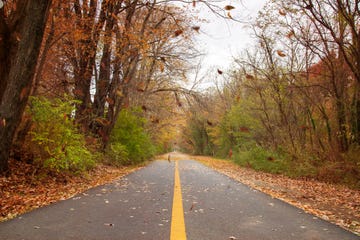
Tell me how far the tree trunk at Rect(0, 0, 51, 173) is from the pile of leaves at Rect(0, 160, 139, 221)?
2.62ft

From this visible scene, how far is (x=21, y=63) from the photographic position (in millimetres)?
7219

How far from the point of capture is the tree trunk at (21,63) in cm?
716

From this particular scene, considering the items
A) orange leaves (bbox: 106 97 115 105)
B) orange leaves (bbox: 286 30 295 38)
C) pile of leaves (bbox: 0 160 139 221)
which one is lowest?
pile of leaves (bbox: 0 160 139 221)

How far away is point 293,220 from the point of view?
5148mm

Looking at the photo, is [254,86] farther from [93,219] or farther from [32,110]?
[93,219]

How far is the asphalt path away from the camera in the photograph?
4027 millimetres

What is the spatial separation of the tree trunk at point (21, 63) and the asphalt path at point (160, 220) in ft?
7.81

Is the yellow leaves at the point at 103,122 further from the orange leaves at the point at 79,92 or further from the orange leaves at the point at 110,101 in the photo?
the orange leaves at the point at 79,92

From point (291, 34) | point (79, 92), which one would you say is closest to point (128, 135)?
point (79, 92)

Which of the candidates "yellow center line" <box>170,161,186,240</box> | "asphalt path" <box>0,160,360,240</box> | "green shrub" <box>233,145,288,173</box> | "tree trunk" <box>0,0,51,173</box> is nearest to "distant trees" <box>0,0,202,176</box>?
"tree trunk" <box>0,0,51,173</box>

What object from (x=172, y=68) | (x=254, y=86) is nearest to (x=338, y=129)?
(x=254, y=86)

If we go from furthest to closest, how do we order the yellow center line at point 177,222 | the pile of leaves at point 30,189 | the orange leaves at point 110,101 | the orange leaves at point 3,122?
the orange leaves at point 110,101, the orange leaves at point 3,122, the pile of leaves at point 30,189, the yellow center line at point 177,222

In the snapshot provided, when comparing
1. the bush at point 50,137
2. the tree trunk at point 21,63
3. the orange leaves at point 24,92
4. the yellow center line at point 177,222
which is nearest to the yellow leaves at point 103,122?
the bush at point 50,137

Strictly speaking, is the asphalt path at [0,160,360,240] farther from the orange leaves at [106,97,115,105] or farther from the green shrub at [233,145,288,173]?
the green shrub at [233,145,288,173]
